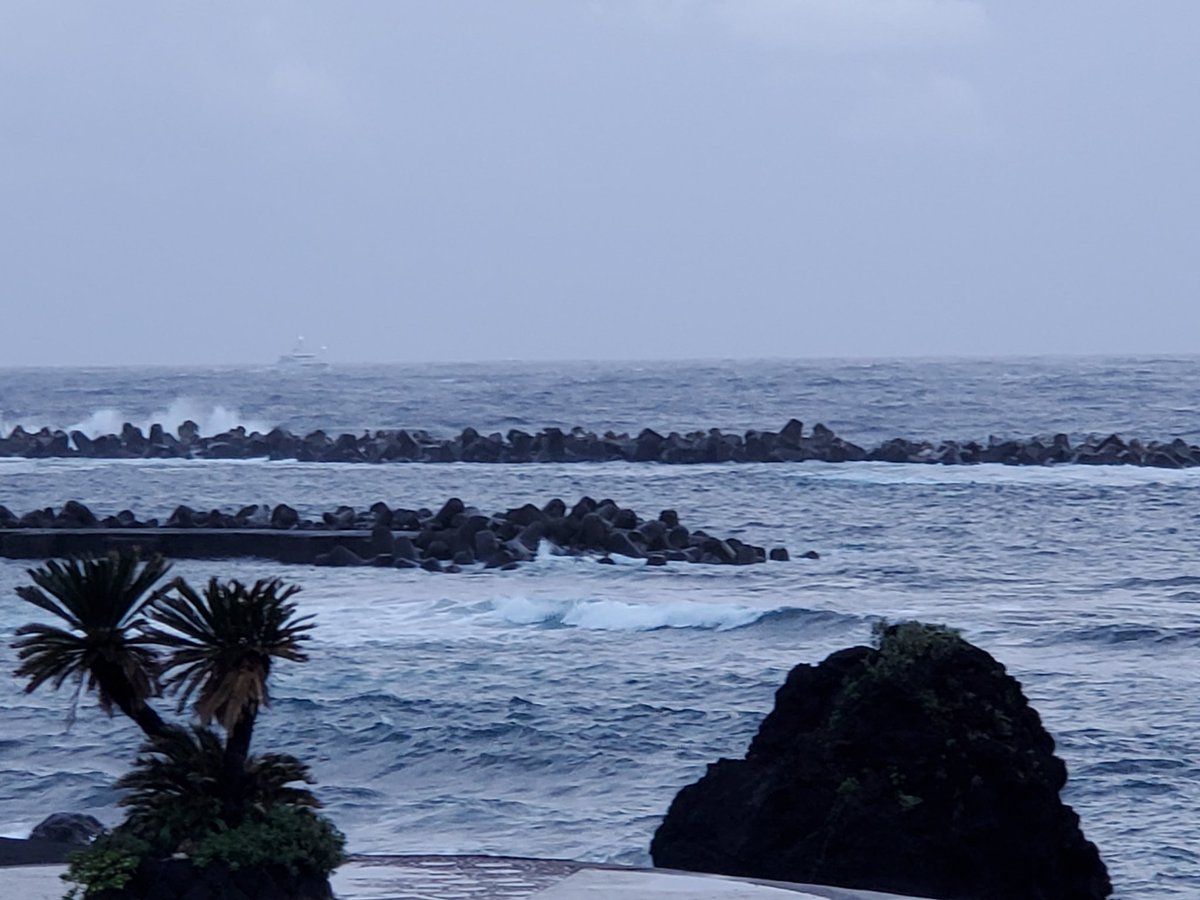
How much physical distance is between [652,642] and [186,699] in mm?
14663

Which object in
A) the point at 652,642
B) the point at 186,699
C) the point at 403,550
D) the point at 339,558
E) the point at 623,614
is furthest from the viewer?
the point at 403,550

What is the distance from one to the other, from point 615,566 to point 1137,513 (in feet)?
46.6

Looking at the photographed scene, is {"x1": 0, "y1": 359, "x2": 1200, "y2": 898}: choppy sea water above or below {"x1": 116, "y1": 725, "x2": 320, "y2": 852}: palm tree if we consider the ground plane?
below

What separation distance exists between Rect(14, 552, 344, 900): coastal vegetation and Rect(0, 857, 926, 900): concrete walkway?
29.1 inches

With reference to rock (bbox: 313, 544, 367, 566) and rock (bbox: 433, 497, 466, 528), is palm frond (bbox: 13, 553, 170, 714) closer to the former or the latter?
rock (bbox: 313, 544, 367, 566)

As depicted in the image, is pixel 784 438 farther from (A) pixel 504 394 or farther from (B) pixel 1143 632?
(A) pixel 504 394

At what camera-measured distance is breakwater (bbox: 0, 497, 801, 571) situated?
3228 cm

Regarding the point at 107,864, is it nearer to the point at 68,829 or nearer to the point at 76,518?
the point at 68,829

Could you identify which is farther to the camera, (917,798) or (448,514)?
(448,514)

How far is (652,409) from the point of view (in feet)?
321

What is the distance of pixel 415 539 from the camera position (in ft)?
109

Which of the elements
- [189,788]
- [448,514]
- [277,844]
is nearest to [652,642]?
[448,514]

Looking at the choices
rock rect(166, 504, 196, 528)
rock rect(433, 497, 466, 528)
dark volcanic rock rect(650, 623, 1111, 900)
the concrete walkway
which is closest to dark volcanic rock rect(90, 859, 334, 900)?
the concrete walkway

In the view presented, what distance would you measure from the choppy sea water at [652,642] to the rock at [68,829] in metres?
1.44
